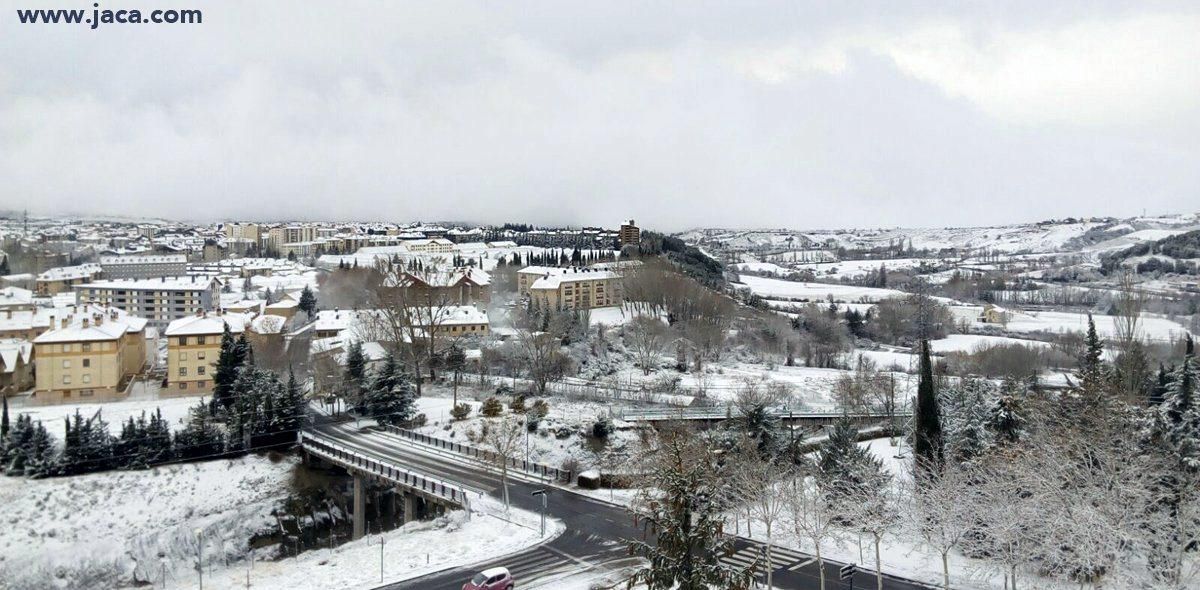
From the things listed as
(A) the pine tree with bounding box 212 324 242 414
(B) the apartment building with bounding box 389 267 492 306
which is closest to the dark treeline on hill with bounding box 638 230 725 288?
(B) the apartment building with bounding box 389 267 492 306

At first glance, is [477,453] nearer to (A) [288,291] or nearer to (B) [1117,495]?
(B) [1117,495]

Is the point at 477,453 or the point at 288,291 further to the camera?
the point at 288,291

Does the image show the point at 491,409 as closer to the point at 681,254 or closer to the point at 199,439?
the point at 199,439

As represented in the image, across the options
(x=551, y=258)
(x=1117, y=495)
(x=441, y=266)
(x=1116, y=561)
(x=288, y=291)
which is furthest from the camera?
(x=551, y=258)

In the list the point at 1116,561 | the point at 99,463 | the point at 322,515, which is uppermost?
the point at 1116,561

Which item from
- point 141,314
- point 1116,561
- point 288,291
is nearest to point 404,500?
point 1116,561
